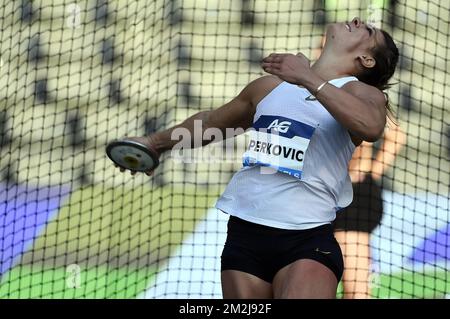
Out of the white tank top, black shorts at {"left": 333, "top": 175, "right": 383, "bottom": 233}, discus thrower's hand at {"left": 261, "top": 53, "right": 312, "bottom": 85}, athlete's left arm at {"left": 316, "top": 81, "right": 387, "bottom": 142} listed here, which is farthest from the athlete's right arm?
black shorts at {"left": 333, "top": 175, "right": 383, "bottom": 233}

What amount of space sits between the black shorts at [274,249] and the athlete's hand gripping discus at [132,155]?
1.65ft

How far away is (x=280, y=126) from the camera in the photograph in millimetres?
3471

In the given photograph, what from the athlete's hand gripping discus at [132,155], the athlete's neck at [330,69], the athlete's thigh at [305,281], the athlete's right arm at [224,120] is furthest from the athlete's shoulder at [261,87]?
the athlete's thigh at [305,281]

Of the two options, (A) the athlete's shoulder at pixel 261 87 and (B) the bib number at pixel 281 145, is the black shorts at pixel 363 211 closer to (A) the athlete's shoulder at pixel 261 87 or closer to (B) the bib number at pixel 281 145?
(A) the athlete's shoulder at pixel 261 87

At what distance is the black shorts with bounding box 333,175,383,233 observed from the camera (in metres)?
6.29

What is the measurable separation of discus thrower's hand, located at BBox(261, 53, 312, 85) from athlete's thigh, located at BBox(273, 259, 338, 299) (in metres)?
0.59

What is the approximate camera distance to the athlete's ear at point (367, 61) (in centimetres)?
368

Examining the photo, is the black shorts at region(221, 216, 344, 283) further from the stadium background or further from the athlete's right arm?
the stadium background

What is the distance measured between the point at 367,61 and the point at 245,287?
932mm

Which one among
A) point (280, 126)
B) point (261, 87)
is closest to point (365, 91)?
point (280, 126)

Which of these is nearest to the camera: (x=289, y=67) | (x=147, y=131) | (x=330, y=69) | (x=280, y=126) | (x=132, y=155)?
(x=289, y=67)

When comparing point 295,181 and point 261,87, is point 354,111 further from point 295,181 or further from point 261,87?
point 261,87

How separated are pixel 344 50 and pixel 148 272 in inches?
126

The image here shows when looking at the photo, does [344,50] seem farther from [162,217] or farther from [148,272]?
[162,217]
